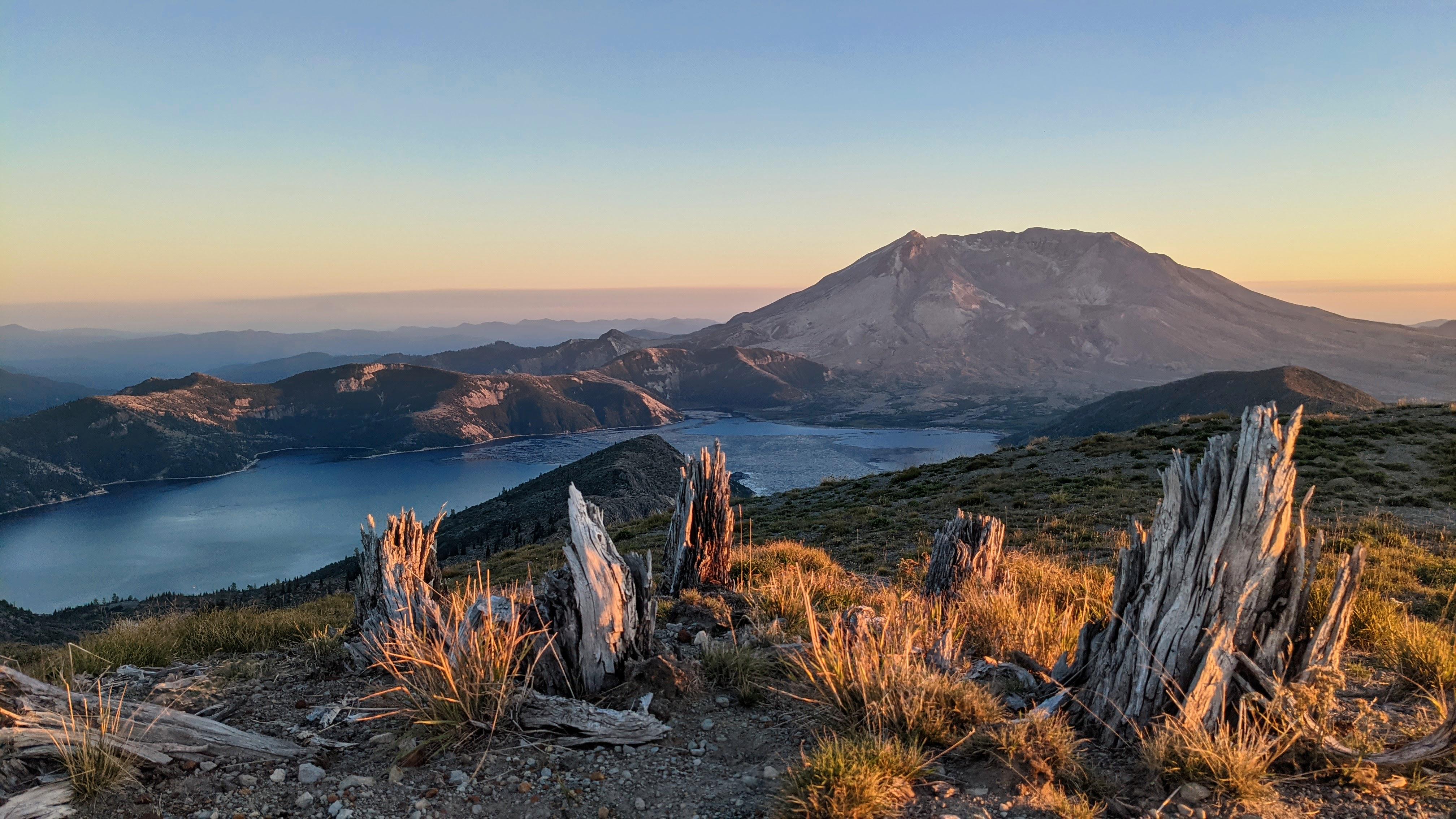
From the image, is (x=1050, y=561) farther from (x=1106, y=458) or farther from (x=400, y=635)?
(x=1106, y=458)

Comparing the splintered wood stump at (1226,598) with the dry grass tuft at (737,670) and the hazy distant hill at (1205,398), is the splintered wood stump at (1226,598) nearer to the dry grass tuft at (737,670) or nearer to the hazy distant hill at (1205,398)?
the dry grass tuft at (737,670)

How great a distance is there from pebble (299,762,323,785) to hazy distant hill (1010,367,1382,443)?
128 meters

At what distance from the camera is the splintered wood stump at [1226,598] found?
377cm

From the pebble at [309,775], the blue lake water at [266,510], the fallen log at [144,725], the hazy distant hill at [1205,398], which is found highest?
the fallen log at [144,725]

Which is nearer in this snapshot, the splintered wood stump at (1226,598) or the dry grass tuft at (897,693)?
the splintered wood stump at (1226,598)

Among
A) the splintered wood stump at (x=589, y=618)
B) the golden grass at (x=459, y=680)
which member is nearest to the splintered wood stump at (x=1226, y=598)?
the splintered wood stump at (x=589, y=618)

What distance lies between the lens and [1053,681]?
4.55 m

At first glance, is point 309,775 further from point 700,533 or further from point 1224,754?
point 700,533

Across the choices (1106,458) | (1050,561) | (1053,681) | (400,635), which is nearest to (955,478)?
(1106,458)

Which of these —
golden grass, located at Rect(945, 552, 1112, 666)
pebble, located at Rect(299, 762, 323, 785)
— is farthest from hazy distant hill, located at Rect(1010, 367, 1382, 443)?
pebble, located at Rect(299, 762, 323, 785)

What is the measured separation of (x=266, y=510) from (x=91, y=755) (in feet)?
512

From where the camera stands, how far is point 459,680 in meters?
4.30

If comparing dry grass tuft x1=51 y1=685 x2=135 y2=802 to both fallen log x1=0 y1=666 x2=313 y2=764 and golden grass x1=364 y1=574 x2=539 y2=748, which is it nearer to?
fallen log x1=0 y1=666 x2=313 y2=764

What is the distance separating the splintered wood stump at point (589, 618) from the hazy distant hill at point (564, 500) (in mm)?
49178
